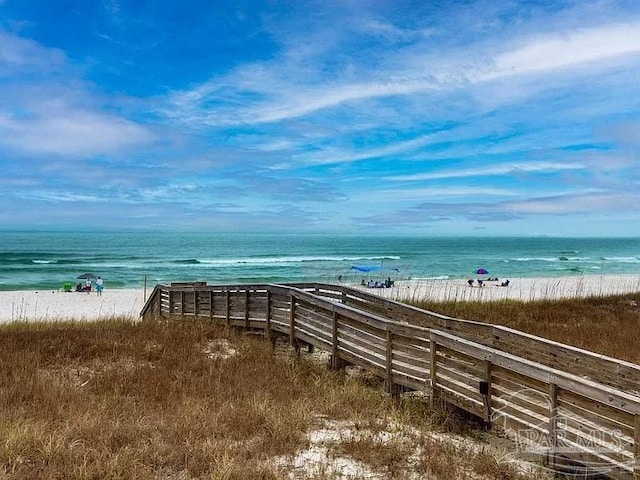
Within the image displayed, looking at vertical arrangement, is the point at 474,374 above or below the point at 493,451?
above

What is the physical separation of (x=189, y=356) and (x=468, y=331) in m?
4.66

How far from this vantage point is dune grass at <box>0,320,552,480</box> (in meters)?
4.51

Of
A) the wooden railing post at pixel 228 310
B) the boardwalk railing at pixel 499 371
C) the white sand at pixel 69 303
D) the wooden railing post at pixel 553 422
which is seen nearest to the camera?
the boardwalk railing at pixel 499 371

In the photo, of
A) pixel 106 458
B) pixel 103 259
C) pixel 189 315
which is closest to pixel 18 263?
pixel 103 259

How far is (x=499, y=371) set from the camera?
5.80m

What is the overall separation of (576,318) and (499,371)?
394 inches

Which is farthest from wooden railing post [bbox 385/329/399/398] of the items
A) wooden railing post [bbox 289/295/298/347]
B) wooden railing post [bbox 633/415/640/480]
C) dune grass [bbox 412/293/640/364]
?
dune grass [bbox 412/293/640/364]

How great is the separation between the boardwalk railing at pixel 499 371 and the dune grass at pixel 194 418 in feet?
1.39

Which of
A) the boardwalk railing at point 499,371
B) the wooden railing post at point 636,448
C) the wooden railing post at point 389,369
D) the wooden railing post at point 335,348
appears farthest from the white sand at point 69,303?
the wooden railing post at point 636,448

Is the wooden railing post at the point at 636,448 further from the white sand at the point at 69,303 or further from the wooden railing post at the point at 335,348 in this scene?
the white sand at the point at 69,303

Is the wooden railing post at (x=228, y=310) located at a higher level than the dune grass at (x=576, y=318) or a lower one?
higher

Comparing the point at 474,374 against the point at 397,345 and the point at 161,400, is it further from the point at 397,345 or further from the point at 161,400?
the point at 161,400

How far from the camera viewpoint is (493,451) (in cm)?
527

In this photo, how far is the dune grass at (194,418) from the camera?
14.8 feet
